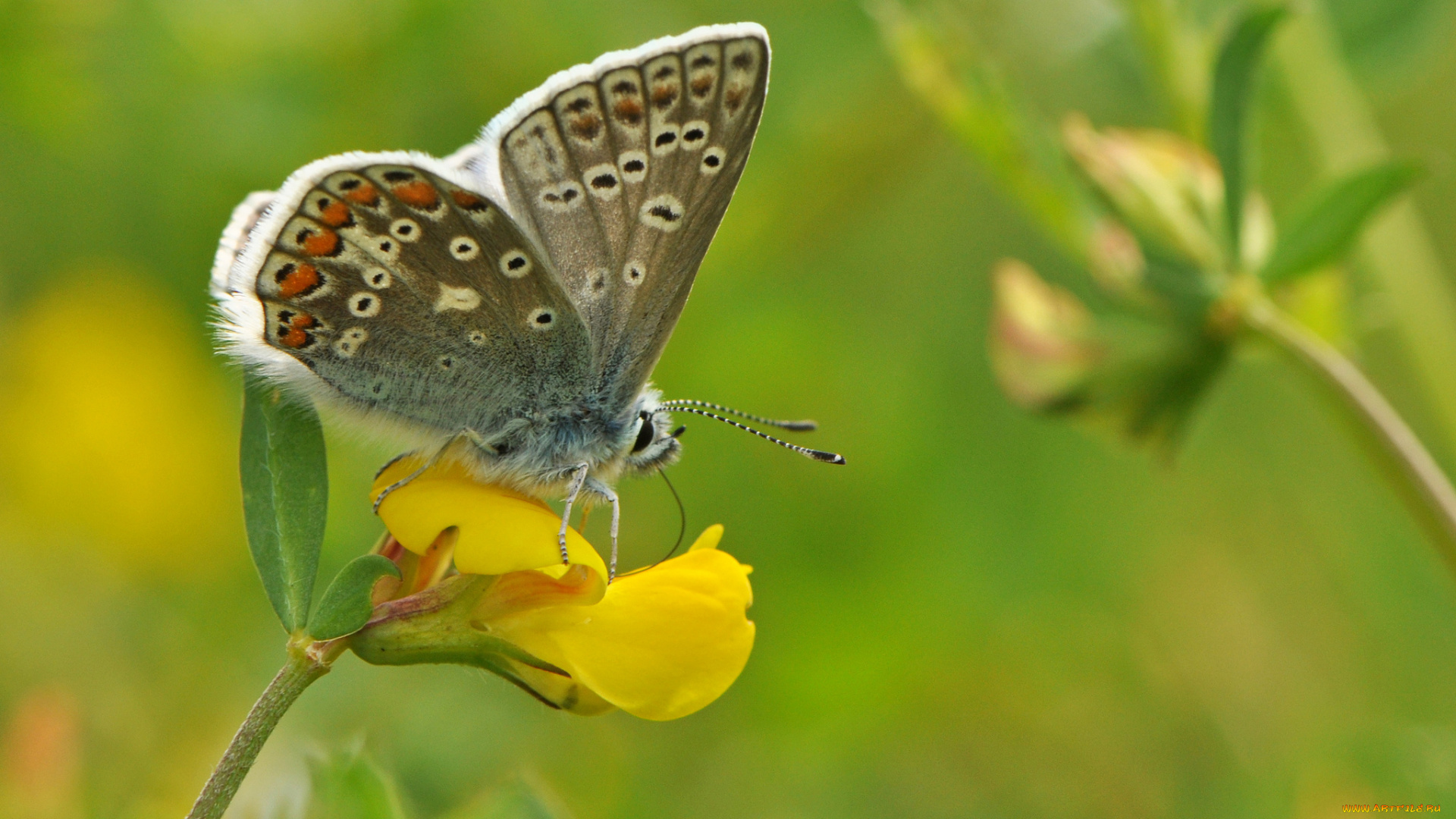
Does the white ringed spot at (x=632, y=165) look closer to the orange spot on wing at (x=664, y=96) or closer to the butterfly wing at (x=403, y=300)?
the orange spot on wing at (x=664, y=96)

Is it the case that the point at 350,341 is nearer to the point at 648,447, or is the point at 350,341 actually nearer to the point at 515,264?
the point at 515,264

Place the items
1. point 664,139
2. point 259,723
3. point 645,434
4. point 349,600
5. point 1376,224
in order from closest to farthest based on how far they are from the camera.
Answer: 1. point 259,723
2. point 349,600
3. point 664,139
4. point 645,434
5. point 1376,224

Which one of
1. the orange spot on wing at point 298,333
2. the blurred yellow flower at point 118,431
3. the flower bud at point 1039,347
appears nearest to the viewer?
the orange spot on wing at point 298,333

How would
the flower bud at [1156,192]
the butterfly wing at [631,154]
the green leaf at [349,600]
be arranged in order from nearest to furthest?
the green leaf at [349,600], the butterfly wing at [631,154], the flower bud at [1156,192]

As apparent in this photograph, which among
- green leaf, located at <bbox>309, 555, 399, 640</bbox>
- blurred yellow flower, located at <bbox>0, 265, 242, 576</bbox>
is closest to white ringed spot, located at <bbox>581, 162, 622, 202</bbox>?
green leaf, located at <bbox>309, 555, 399, 640</bbox>

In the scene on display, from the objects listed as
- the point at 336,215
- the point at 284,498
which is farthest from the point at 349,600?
the point at 336,215

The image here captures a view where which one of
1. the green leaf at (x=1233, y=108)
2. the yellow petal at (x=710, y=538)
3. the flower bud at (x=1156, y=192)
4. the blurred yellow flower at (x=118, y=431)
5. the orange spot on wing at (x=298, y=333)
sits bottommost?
the blurred yellow flower at (x=118, y=431)

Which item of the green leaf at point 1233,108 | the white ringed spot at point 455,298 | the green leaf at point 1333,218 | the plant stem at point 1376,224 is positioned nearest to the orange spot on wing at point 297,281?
the white ringed spot at point 455,298
